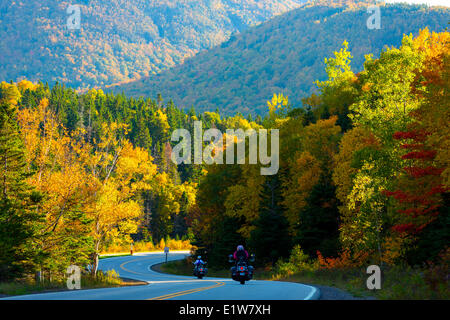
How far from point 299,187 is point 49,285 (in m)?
32.3

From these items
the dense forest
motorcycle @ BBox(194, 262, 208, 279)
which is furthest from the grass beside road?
motorcycle @ BBox(194, 262, 208, 279)

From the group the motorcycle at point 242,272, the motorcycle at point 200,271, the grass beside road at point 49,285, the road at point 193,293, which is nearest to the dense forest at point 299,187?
the grass beside road at point 49,285

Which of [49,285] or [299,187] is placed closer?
[49,285]

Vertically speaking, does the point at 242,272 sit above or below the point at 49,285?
above

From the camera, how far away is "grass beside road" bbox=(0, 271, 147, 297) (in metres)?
17.9

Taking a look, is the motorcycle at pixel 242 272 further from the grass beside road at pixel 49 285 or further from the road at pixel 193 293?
the grass beside road at pixel 49 285

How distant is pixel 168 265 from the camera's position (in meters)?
62.2

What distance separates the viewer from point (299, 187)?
49188mm

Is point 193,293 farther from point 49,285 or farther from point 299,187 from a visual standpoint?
point 299,187

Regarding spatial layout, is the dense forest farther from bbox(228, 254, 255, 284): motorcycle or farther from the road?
bbox(228, 254, 255, 284): motorcycle

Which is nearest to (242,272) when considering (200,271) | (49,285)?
(49,285)

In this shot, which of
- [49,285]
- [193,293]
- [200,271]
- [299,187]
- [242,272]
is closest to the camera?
[193,293]
